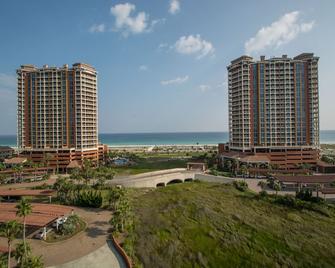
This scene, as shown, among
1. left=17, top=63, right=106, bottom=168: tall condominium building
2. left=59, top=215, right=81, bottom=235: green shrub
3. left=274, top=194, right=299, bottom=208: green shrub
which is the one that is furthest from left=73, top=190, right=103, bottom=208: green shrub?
left=17, top=63, right=106, bottom=168: tall condominium building

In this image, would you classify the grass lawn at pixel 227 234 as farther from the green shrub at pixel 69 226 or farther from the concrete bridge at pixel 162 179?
the concrete bridge at pixel 162 179

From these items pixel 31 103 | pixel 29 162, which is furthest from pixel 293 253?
pixel 31 103

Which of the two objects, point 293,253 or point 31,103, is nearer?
point 293,253

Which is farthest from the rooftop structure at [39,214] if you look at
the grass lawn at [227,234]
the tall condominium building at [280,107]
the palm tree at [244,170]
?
the tall condominium building at [280,107]

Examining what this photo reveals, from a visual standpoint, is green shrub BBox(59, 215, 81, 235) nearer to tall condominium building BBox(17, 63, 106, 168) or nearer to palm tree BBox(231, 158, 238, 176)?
tall condominium building BBox(17, 63, 106, 168)

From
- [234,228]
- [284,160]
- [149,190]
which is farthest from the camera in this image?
[284,160]

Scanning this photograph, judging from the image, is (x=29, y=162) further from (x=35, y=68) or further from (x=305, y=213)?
(x=305, y=213)
